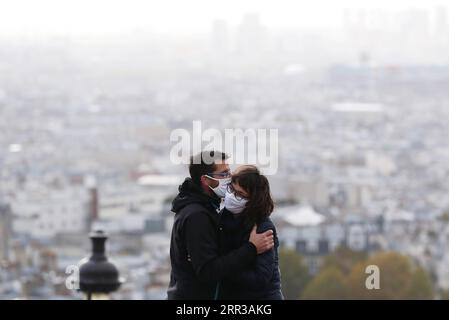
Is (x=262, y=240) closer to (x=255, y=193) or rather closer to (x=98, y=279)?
(x=255, y=193)

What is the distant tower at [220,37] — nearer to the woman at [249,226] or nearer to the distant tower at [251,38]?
the distant tower at [251,38]

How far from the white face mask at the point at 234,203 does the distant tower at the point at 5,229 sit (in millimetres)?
27298

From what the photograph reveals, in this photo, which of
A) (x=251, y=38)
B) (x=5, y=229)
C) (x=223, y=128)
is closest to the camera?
(x=5, y=229)

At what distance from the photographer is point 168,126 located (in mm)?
57125

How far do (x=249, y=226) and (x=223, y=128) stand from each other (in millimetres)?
48628

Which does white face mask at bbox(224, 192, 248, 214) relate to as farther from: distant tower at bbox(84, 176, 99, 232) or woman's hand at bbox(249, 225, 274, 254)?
distant tower at bbox(84, 176, 99, 232)

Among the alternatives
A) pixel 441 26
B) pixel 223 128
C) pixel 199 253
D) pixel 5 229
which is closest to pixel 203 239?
pixel 199 253

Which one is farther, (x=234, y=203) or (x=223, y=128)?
(x=223, y=128)

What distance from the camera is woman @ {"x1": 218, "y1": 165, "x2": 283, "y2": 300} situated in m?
2.10

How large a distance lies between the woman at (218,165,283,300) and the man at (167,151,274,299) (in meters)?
0.01

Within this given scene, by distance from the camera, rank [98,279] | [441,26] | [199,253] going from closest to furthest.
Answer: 1. [199,253]
2. [98,279]
3. [441,26]

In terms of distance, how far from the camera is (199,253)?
2096 mm

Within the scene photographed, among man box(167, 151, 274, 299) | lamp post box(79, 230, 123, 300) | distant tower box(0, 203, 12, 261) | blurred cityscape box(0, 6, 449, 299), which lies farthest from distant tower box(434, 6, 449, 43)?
man box(167, 151, 274, 299)

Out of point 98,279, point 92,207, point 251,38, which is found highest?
point 251,38
